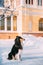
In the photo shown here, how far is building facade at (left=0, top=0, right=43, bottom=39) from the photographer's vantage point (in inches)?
925

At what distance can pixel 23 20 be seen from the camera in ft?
78.4

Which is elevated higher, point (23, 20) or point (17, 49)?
point (23, 20)

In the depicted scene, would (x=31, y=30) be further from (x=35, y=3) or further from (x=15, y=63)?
(x=15, y=63)

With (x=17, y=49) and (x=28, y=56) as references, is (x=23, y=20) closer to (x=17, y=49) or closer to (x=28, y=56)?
(x=28, y=56)

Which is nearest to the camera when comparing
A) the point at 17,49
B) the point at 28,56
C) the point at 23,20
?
the point at 17,49

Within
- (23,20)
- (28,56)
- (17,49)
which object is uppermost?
(23,20)

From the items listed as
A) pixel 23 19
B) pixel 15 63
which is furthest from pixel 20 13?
pixel 15 63

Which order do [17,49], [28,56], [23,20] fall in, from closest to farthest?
[17,49] → [28,56] → [23,20]

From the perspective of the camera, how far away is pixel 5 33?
23188 mm

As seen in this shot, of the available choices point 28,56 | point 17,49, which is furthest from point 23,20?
point 17,49

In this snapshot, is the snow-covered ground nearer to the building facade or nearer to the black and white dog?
the black and white dog

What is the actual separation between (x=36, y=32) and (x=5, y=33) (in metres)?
4.24

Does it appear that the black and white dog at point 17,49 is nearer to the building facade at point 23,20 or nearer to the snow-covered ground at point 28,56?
the snow-covered ground at point 28,56

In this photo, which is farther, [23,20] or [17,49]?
[23,20]
